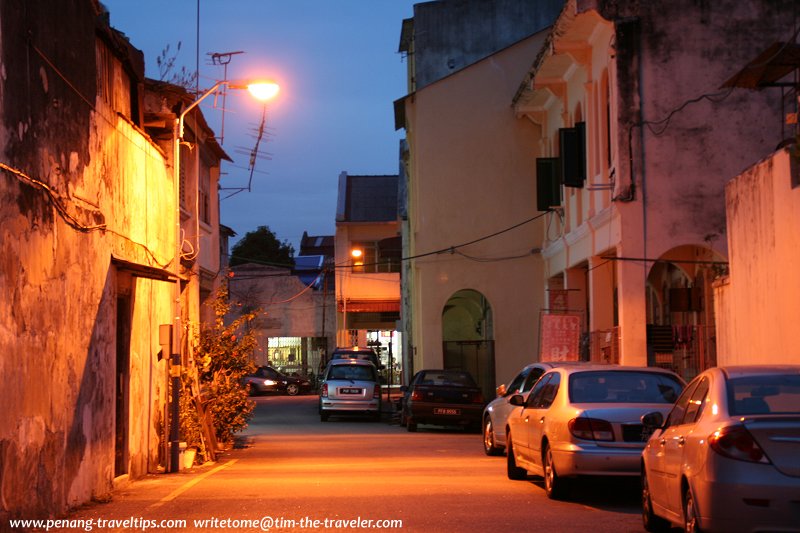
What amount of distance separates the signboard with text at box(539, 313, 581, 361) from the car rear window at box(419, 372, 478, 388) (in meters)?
3.31

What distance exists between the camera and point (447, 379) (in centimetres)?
2823

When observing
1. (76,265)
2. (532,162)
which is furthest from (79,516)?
(532,162)

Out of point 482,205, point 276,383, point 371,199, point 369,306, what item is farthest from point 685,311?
point 371,199

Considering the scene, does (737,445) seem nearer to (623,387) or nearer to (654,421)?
(654,421)

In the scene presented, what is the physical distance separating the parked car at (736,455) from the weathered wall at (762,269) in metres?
6.07

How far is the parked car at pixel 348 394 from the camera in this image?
3391cm

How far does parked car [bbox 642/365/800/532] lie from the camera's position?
309 inches

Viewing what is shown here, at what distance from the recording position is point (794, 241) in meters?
14.6

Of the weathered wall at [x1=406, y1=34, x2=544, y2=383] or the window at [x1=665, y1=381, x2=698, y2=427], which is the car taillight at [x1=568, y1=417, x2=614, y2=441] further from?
the weathered wall at [x1=406, y1=34, x2=544, y2=383]

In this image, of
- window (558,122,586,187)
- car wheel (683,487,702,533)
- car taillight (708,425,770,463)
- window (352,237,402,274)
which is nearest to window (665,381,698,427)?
car wheel (683,487,702,533)

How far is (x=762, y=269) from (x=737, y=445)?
28.0ft

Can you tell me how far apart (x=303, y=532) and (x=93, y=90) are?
5.88m

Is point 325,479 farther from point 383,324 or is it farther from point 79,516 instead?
point 383,324

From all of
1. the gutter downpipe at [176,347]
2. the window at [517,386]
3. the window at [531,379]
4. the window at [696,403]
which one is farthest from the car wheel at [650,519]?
the gutter downpipe at [176,347]
